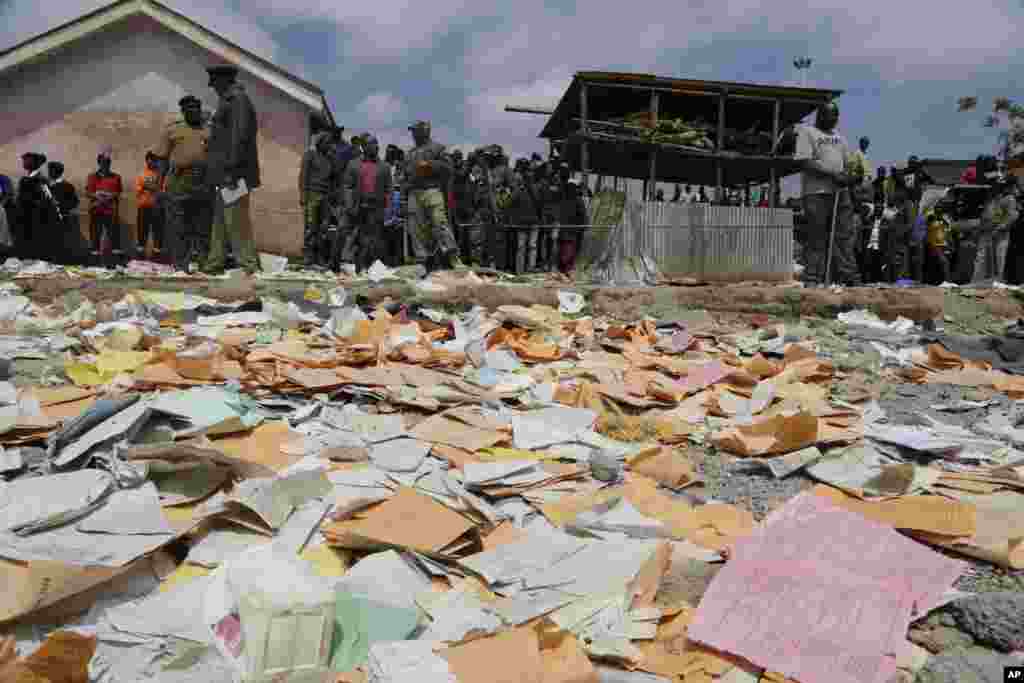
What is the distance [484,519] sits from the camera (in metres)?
2.05

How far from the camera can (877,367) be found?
14.4ft

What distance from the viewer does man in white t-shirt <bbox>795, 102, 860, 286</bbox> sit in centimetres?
671

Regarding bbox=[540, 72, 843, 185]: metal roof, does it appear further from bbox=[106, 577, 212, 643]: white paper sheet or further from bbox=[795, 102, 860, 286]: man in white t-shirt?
bbox=[106, 577, 212, 643]: white paper sheet

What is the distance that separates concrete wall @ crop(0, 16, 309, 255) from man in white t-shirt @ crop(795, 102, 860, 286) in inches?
276

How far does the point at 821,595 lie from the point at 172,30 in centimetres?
1116

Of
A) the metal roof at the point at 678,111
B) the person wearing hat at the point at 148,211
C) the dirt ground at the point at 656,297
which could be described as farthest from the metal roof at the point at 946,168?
the person wearing hat at the point at 148,211

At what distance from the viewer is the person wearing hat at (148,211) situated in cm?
952

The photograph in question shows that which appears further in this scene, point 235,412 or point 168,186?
Answer: point 168,186

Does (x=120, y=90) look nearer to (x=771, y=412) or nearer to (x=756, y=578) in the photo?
(x=771, y=412)

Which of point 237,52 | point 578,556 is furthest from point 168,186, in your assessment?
point 578,556

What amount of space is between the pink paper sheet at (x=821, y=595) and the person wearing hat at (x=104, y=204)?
9.74m

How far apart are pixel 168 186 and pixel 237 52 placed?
421 centimetres

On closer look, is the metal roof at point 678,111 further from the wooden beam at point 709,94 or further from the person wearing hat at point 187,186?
the person wearing hat at point 187,186

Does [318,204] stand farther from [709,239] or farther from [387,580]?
[387,580]
